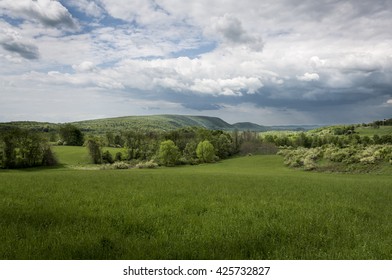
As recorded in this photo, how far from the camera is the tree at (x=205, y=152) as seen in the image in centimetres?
10362

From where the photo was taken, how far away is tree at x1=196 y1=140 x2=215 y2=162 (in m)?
104

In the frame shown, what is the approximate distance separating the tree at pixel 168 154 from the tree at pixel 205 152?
1112cm

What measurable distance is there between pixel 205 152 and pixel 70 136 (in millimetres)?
63999

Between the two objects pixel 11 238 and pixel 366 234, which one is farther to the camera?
pixel 366 234

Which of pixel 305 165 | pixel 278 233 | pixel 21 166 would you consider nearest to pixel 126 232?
pixel 278 233

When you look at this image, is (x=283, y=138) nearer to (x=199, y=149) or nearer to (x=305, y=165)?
(x=199, y=149)

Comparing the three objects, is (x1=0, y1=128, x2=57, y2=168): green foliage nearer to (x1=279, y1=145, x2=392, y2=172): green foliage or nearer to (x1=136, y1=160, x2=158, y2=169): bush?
(x1=136, y1=160, x2=158, y2=169): bush

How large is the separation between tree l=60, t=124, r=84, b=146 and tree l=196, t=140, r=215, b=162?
58964 mm

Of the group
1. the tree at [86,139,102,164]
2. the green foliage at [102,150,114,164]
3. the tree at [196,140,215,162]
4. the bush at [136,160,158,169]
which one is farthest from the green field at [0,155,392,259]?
the tree at [196,140,215,162]

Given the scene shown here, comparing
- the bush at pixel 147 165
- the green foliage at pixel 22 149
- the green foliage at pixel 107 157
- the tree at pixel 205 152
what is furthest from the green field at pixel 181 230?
the tree at pixel 205 152

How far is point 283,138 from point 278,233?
15712cm

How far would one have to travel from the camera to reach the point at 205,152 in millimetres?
103625

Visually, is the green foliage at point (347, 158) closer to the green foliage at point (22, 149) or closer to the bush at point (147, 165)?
the bush at point (147, 165)

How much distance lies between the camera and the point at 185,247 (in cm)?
663
